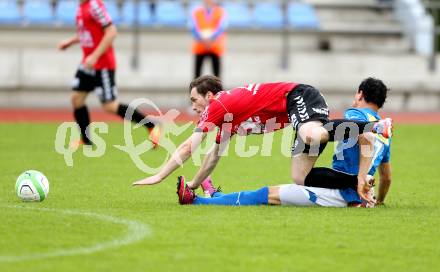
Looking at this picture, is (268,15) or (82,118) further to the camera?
(268,15)

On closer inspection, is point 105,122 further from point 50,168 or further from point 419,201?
point 419,201

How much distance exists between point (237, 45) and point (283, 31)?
4.34 ft

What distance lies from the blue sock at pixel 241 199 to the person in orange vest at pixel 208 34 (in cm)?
1170

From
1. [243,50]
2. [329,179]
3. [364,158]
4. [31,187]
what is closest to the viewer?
[364,158]

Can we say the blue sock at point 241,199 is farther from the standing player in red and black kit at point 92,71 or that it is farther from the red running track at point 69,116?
the red running track at point 69,116

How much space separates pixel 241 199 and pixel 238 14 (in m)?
15.7

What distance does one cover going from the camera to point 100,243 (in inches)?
269

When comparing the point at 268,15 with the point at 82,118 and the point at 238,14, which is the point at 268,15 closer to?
the point at 238,14

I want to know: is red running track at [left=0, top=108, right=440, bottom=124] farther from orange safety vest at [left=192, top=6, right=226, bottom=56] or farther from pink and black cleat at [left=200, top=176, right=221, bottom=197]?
pink and black cleat at [left=200, top=176, right=221, bottom=197]

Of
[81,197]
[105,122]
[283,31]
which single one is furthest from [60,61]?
[81,197]

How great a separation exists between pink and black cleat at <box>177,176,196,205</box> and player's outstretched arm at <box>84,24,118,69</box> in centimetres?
537

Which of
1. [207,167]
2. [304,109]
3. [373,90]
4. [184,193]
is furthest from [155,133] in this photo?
[373,90]

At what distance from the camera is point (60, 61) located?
2219 cm

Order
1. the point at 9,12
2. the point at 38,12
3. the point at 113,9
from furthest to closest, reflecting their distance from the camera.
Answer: the point at 113,9, the point at 38,12, the point at 9,12
